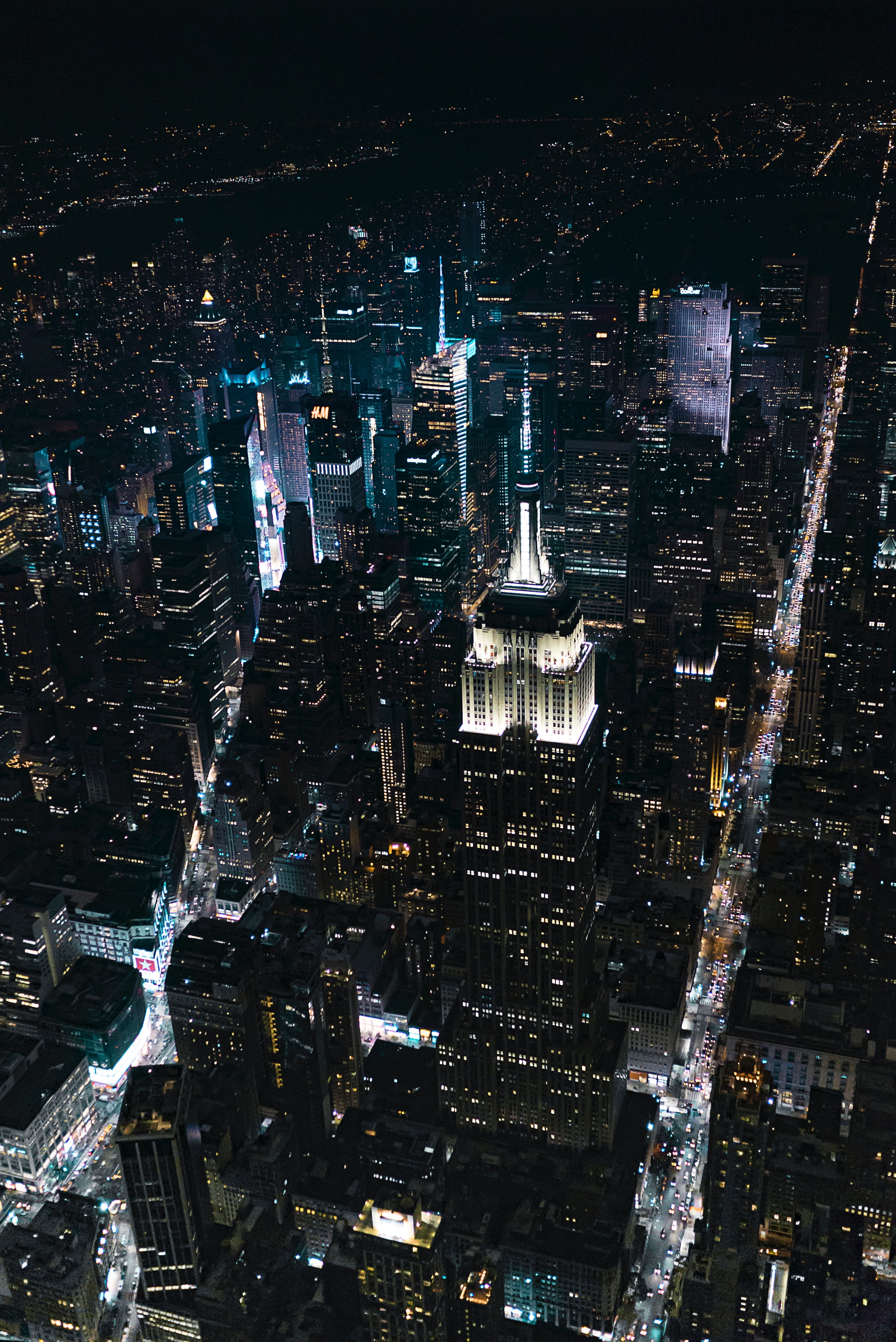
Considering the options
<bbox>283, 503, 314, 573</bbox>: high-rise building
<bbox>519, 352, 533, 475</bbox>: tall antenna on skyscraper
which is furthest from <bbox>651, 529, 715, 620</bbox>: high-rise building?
<bbox>283, 503, 314, 573</bbox>: high-rise building

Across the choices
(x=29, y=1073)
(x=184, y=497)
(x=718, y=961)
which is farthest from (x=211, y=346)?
(x=718, y=961)

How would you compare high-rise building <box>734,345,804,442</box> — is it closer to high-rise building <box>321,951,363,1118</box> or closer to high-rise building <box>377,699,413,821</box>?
high-rise building <box>377,699,413,821</box>

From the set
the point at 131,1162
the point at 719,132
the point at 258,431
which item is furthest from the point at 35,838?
the point at 719,132

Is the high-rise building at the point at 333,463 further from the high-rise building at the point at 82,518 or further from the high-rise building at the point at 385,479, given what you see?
the high-rise building at the point at 82,518

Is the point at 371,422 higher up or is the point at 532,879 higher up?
the point at 371,422

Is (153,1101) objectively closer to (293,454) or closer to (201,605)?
(201,605)

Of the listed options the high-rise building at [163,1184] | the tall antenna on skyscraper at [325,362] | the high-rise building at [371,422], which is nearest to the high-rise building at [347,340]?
the tall antenna on skyscraper at [325,362]
